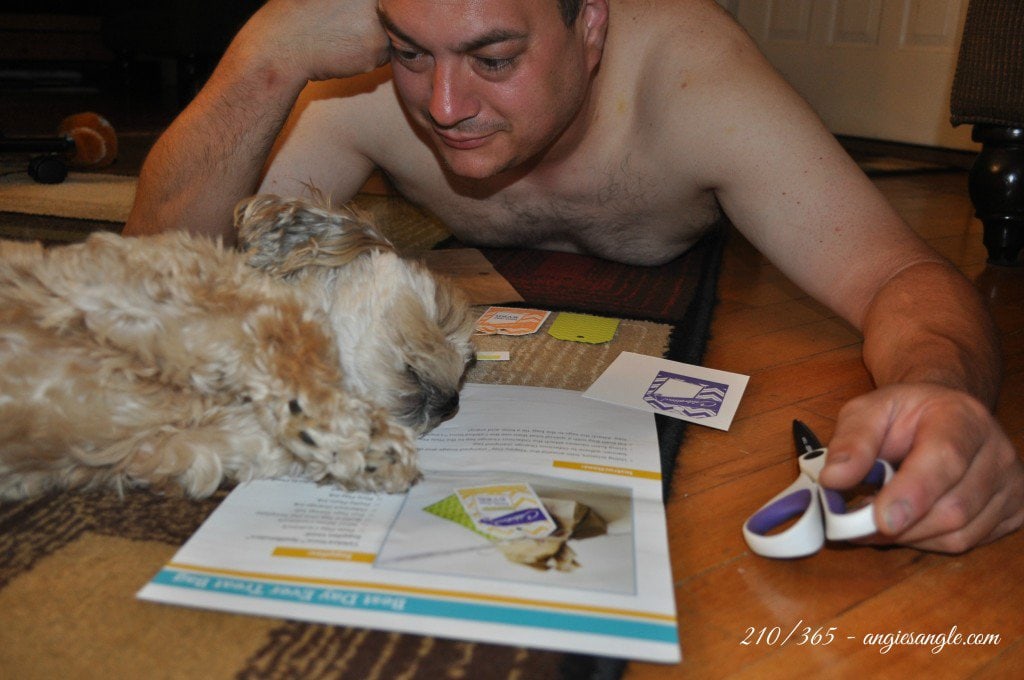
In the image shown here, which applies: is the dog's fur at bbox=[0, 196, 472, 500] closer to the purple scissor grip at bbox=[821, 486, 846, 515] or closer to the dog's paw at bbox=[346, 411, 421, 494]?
the dog's paw at bbox=[346, 411, 421, 494]

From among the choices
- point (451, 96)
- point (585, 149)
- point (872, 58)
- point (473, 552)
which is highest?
point (451, 96)

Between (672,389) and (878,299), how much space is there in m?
0.52

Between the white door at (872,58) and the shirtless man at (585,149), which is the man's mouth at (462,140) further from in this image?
the white door at (872,58)

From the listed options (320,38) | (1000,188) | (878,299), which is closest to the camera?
(878,299)

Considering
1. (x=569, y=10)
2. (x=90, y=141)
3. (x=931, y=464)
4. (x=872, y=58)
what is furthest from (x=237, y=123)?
(x=872, y=58)

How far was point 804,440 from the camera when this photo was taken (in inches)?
64.6

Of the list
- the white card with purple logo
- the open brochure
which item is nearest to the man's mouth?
the white card with purple logo

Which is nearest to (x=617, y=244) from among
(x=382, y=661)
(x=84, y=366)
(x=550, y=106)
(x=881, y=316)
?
(x=550, y=106)

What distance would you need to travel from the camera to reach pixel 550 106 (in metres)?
2.43

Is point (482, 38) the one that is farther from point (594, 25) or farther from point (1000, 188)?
point (1000, 188)

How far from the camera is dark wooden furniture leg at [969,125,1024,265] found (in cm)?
326

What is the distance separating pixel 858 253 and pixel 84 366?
1774 millimetres

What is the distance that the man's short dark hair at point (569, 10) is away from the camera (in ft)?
7.58

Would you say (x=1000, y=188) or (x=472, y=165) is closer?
(x=472, y=165)
